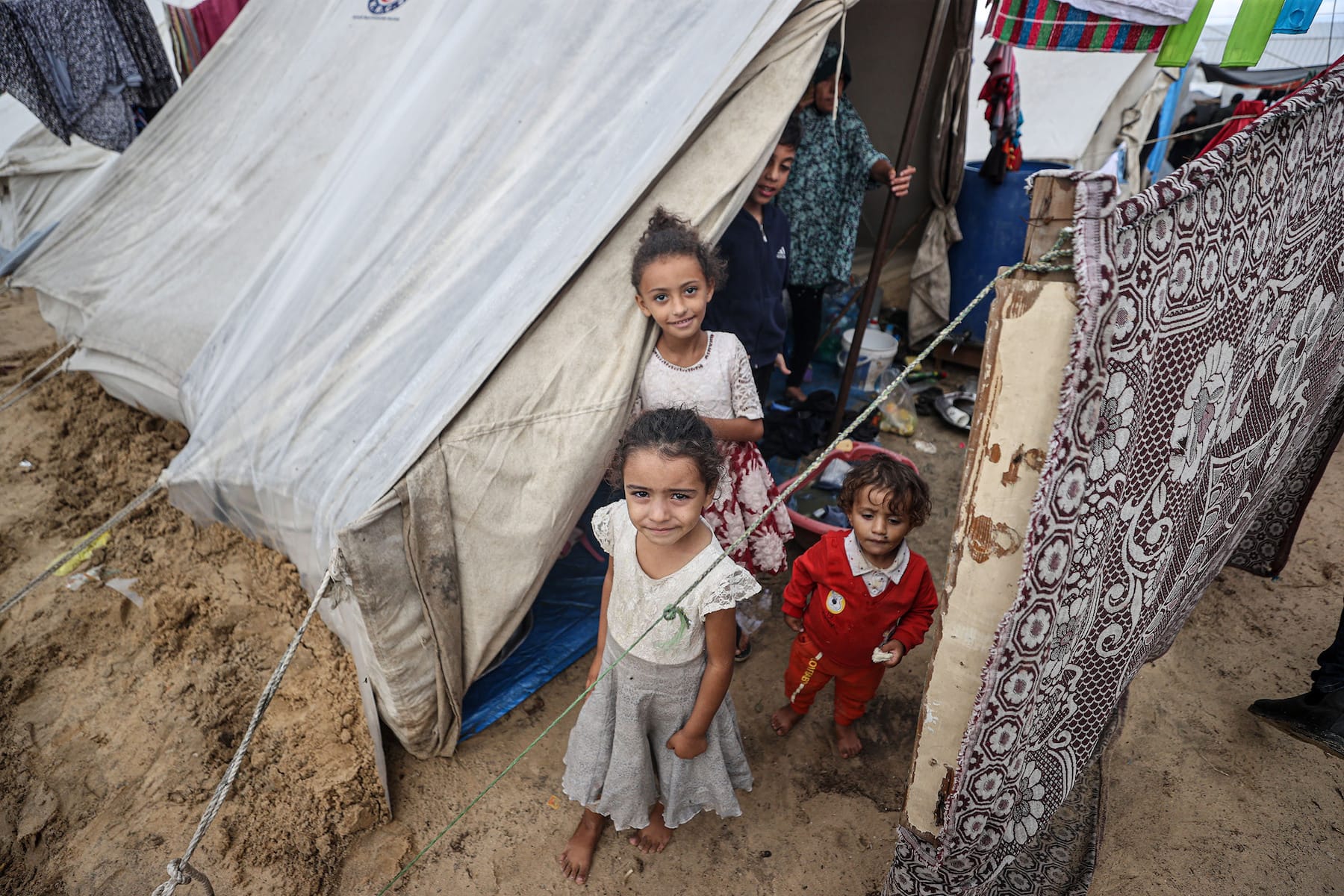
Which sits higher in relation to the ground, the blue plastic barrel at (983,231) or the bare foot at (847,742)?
the blue plastic barrel at (983,231)

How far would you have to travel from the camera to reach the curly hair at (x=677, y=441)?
57.9 inches

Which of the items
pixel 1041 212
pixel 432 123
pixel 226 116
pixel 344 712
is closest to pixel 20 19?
pixel 226 116

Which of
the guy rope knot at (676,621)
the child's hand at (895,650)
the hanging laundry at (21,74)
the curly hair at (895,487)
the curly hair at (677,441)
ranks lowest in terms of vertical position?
the child's hand at (895,650)

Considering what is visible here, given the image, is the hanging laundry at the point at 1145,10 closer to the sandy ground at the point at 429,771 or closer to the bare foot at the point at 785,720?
the sandy ground at the point at 429,771

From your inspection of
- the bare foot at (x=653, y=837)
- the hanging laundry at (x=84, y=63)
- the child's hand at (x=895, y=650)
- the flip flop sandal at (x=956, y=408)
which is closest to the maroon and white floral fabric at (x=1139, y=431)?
the child's hand at (x=895, y=650)

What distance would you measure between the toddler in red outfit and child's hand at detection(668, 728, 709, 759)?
1.78 ft

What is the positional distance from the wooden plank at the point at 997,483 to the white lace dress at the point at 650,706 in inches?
17.4

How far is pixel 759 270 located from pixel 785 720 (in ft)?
5.34

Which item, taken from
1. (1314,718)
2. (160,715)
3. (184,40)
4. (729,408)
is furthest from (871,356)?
(184,40)

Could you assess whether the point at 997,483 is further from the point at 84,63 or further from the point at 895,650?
the point at 84,63

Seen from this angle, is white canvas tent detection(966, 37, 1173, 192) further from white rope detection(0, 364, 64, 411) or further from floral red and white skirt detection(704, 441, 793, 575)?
white rope detection(0, 364, 64, 411)

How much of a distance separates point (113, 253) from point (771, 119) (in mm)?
3764

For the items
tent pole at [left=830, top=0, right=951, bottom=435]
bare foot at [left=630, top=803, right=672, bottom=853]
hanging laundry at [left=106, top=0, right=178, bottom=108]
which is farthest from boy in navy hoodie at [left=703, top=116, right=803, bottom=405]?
hanging laundry at [left=106, top=0, right=178, bottom=108]

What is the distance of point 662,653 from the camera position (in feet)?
5.30
